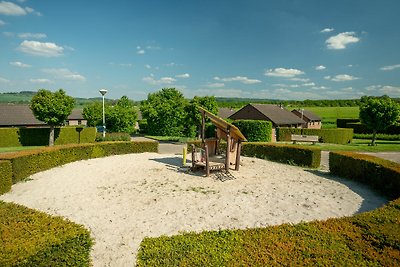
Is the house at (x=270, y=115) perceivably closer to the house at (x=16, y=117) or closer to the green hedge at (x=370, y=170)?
the green hedge at (x=370, y=170)

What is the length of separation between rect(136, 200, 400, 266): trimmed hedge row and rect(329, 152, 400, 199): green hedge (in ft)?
20.3

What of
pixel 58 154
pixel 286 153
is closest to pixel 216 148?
pixel 286 153

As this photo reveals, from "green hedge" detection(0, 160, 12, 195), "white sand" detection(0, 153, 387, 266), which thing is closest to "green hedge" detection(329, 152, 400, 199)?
"white sand" detection(0, 153, 387, 266)

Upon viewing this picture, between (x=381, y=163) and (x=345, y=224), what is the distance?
8351 mm

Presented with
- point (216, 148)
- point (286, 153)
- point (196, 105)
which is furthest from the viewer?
point (196, 105)

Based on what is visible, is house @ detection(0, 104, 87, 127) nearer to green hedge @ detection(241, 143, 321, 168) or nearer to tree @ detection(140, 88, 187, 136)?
tree @ detection(140, 88, 187, 136)

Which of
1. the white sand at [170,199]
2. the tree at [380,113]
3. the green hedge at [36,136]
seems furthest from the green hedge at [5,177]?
the tree at [380,113]

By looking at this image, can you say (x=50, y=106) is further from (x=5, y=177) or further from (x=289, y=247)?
(x=289, y=247)

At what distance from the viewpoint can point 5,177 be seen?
1096 centimetres

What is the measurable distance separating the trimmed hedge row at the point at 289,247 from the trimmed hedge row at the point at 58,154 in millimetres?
9640

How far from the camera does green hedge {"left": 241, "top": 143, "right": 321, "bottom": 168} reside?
16.7 metres

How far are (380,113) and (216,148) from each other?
24.9 metres

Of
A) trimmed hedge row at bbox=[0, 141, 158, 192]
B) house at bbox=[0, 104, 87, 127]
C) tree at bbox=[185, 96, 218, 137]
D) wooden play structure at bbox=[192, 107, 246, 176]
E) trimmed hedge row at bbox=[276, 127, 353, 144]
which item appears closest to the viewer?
trimmed hedge row at bbox=[0, 141, 158, 192]

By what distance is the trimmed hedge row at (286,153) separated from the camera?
55.0ft
